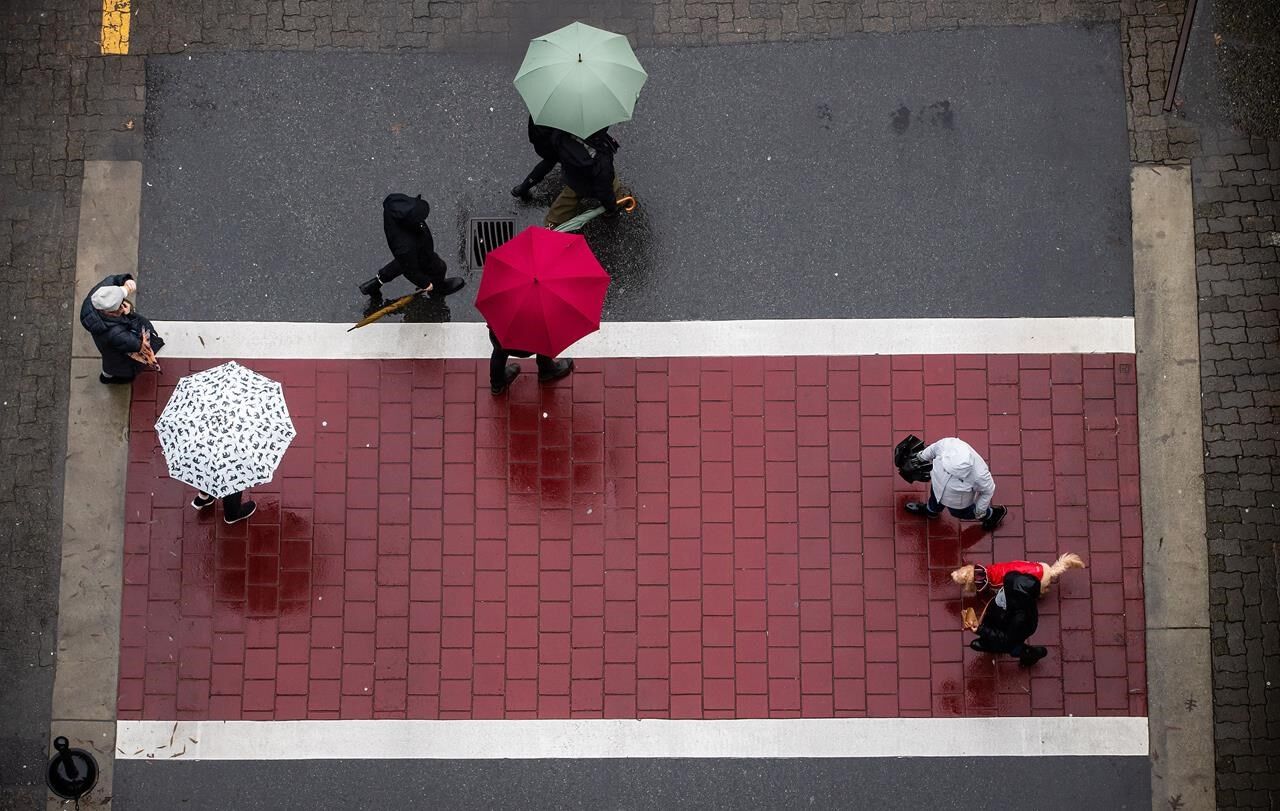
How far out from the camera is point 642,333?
950 cm

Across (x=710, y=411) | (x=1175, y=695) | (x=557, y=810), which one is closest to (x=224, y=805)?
(x=557, y=810)

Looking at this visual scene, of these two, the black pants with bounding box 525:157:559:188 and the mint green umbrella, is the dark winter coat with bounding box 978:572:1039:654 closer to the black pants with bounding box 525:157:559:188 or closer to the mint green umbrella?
the mint green umbrella

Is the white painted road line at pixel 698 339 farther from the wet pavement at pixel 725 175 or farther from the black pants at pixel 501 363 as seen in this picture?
the black pants at pixel 501 363

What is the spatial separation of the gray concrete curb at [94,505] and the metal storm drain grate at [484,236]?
2.96 metres

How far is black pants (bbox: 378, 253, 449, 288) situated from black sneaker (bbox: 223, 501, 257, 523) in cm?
221

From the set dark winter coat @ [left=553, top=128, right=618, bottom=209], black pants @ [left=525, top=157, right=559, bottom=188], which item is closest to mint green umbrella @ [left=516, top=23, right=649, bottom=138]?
dark winter coat @ [left=553, top=128, right=618, bottom=209]

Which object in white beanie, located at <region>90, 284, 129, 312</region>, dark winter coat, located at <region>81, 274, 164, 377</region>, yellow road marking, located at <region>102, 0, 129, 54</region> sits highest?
yellow road marking, located at <region>102, 0, 129, 54</region>

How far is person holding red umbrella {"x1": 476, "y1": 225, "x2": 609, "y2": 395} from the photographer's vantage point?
26.1 ft

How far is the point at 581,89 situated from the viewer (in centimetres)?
834

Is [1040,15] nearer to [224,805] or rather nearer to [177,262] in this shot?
[177,262]

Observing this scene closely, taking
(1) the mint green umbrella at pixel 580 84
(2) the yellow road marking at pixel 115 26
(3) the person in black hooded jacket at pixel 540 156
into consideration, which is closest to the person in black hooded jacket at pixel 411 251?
(3) the person in black hooded jacket at pixel 540 156

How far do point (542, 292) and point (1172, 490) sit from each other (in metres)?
5.62

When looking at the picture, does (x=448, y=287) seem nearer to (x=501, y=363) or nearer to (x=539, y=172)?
(x=501, y=363)

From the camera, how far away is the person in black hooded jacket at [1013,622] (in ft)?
25.2
